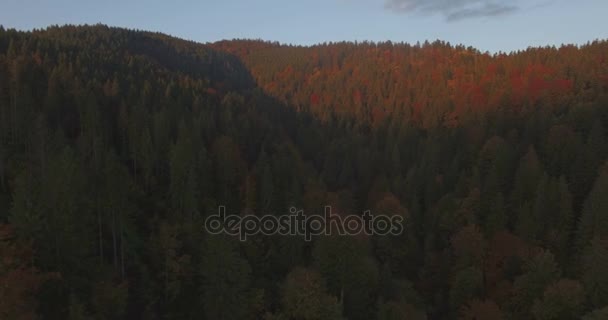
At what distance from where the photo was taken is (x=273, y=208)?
54219 millimetres

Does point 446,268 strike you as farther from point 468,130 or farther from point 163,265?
point 468,130

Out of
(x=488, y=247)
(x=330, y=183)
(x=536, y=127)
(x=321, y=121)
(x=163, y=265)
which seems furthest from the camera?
(x=321, y=121)

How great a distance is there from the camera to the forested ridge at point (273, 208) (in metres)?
36.1

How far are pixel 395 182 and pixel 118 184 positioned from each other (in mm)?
46114

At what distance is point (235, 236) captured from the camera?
137ft

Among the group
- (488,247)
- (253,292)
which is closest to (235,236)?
(253,292)

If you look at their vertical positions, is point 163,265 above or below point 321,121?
below
